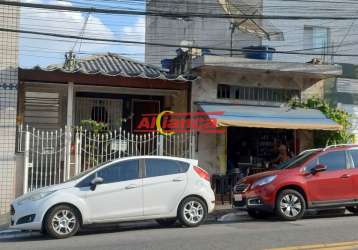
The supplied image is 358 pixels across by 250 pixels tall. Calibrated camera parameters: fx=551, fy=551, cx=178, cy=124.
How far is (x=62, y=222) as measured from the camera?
415 inches

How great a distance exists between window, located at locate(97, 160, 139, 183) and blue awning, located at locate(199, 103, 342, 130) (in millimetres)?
4645

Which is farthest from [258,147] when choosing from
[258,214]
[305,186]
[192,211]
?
[192,211]

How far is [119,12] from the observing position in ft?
45.1

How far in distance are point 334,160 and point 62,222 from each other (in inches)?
260

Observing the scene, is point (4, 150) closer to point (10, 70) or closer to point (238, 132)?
point (10, 70)

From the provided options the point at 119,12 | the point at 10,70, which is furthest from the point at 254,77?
the point at 10,70

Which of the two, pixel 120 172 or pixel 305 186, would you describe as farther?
pixel 305 186

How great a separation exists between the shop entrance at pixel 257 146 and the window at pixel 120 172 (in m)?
6.73

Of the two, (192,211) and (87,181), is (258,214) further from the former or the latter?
(87,181)

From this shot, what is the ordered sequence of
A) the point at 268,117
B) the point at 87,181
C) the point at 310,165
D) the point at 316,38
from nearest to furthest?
the point at 87,181 → the point at 310,165 → the point at 268,117 → the point at 316,38

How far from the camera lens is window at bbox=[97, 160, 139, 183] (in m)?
11.2

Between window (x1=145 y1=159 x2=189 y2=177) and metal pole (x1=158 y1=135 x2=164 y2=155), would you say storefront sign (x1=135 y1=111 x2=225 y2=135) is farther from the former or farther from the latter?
window (x1=145 y1=159 x2=189 y2=177)

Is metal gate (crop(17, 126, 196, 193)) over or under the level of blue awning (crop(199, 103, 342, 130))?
under

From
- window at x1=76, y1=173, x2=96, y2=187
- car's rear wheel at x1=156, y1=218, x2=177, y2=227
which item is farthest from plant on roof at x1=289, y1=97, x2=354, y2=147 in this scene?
window at x1=76, y1=173, x2=96, y2=187
